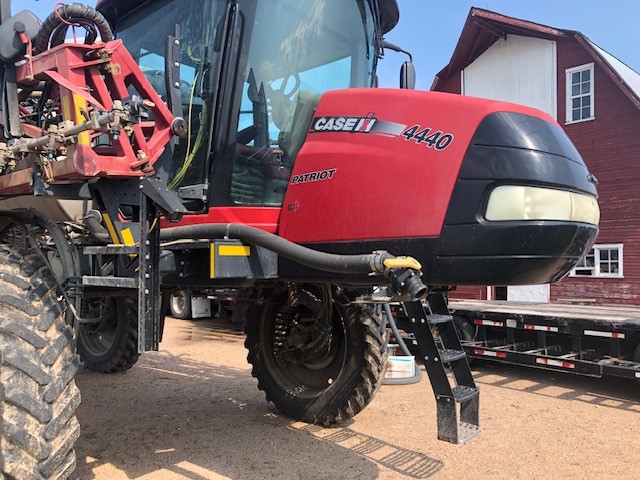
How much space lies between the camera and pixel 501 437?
4.83m

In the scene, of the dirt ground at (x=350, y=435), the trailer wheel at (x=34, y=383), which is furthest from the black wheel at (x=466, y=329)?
the trailer wheel at (x=34, y=383)

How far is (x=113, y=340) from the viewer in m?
6.79

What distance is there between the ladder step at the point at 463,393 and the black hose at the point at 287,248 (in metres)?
0.91

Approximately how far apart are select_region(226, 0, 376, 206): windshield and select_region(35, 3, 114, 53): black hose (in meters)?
0.79

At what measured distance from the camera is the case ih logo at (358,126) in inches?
117

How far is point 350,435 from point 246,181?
239cm

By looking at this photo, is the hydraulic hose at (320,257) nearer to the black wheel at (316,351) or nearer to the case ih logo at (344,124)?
the case ih logo at (344,124)

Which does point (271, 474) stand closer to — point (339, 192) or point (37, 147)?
point (339, 192)

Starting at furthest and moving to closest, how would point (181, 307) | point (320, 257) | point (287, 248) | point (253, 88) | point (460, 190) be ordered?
1. point (181, 307)
2. point (253, 88)
3. point (287, 248)
4. point (320, 257)
5. point (460, 190)

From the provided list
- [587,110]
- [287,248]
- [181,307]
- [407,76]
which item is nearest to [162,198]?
[287,248]

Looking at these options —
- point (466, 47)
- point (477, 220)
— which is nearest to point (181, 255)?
point (477, 220)

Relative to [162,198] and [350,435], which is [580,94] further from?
[162,198]

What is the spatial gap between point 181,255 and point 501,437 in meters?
3.09

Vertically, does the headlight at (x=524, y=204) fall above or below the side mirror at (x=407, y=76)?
below
